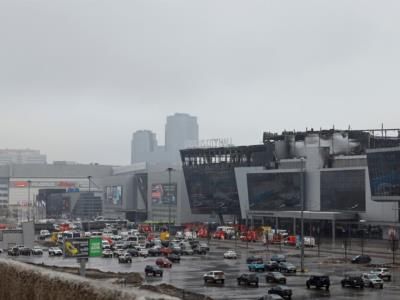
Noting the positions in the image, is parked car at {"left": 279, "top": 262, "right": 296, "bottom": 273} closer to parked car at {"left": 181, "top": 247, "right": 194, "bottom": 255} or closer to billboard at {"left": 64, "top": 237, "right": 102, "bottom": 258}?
billboard at {"left": 64, "top": 237, "right": 102, "bottom": 258}

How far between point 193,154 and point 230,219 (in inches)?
636

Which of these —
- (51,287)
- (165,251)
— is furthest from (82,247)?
(165,251)

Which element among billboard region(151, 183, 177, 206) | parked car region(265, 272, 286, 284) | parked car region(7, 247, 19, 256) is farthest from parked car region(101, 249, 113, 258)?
billboard region(151, 183, 177, 206)

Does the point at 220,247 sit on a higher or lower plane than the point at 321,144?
lower

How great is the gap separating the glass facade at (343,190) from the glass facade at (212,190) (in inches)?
985

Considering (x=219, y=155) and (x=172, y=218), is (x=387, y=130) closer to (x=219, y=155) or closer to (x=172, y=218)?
(x=219, y=155)

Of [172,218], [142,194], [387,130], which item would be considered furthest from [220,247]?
[142,194]

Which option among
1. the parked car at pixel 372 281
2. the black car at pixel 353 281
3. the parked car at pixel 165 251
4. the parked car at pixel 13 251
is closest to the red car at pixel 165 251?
the parked car at pixel 165 251

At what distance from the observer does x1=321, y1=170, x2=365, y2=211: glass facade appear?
107625 mm

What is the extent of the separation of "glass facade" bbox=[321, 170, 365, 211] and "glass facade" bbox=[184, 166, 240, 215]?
2503cm

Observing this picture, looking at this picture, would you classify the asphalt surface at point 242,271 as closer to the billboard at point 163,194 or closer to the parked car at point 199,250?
the parked car at point 199,250

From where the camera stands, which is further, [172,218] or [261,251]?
[172,218]

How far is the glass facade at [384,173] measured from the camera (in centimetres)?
9306

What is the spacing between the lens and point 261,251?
87250 millimetres
